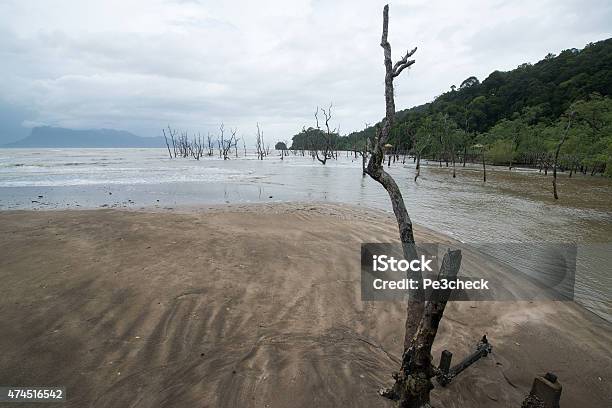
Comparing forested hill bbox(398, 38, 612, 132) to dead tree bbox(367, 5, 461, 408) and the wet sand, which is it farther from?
dead tree bbox(367, 5, 461, 408)

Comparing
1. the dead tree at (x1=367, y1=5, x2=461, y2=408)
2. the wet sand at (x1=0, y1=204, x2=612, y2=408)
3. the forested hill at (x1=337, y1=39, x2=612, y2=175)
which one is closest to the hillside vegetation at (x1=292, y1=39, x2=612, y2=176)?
the forested hill at (x1=337, y1=39, x2=612, y2=175)

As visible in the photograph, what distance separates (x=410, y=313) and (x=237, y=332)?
115 inches

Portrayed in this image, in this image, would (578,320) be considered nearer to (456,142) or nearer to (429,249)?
(429,249)

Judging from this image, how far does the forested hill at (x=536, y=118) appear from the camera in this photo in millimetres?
36312

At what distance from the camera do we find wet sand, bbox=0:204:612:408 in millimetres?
4000

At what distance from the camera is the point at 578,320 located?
594 centimetres

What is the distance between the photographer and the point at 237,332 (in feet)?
16.9

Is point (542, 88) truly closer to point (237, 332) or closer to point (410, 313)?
point (410, 313)

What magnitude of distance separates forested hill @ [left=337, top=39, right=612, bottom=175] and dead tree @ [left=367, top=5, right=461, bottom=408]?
Result: 2327 cm

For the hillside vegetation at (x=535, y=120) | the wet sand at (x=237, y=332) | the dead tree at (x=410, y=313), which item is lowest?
the wet sand at (x=237, y=332)

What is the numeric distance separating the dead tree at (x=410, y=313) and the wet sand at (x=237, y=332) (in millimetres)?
706

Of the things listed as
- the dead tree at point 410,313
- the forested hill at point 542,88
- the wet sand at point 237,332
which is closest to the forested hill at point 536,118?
the forested hill at point 542,88

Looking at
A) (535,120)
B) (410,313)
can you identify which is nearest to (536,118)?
(535,120)

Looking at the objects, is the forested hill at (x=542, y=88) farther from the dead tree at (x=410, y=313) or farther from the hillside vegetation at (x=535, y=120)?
the dead tree at (x=410, y=313)
